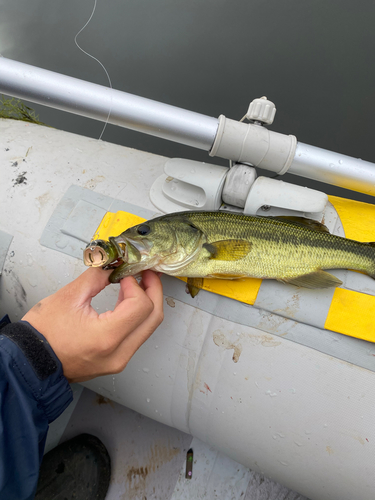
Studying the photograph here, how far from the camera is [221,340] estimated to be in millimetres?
1504

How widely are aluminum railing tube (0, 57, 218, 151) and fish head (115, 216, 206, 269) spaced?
0.54 metres

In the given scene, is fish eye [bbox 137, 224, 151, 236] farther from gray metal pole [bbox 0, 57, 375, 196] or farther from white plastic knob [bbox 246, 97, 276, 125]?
white plastic knob [bbox 246, 97, 276, 125]

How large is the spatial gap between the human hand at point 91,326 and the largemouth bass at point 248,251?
27 centimetres

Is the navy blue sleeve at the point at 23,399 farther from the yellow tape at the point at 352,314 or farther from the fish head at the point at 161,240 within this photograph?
the yellow tape at the point at 352,314

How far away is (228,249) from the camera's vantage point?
57.7 inches

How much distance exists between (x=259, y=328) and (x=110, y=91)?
153cm

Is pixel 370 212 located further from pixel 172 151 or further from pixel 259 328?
pixel 172 151

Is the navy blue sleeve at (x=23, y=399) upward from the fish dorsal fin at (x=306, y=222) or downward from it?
downward

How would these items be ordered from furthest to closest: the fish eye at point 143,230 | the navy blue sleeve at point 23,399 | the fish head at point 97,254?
the fish eye at point 143,230
the fish head at point 97,254
the navy blue sleeve at point 23,399

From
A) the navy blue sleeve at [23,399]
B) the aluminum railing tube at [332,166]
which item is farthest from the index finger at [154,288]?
the aluminum railing tube at [332,166]

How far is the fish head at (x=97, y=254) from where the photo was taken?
1163 millimetres

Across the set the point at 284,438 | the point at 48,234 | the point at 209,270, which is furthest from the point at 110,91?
the point at 284,438

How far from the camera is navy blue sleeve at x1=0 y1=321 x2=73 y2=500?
104 centimetres

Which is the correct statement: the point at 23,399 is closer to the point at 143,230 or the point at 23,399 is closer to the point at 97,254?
the point at 97,254
